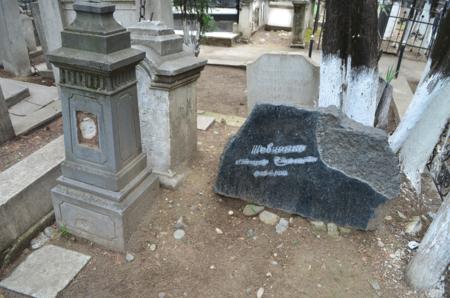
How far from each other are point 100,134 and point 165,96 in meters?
0.71

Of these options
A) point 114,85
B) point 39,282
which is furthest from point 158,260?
point 114,85

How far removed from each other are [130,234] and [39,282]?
0.69 metres

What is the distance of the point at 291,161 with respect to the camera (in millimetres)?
2859

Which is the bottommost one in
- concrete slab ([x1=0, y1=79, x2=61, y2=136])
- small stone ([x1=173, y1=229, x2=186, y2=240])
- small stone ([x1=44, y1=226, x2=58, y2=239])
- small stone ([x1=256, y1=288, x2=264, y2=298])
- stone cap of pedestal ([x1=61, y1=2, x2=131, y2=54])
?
small stone ([x1=44, y1=226, x2=58, y2=239])

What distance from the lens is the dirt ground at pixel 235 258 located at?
2486mm

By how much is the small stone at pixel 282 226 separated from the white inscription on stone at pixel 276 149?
59cm

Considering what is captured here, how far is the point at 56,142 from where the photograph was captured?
339 centimetres

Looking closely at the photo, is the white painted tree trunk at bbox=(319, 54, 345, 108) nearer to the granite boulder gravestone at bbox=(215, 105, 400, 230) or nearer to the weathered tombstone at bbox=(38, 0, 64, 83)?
the granite boulder gravestone at bbox=(215, 105, 400, 230)

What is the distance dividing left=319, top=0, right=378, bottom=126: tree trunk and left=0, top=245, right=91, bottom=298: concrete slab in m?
2.59

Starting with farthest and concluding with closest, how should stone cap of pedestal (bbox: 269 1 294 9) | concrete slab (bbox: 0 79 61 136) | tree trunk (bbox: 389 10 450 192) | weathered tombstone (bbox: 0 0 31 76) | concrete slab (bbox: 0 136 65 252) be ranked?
stone cap of pedestal (bbox: 269 1 294 9) < weathered tombstone (bbox: 0 0 31 76) < concrete slab (bbox: 0 79 61 136) < tree trunk (bbox: 389 10 450 192) < concrete slab (bbox: 0 136 65 252)

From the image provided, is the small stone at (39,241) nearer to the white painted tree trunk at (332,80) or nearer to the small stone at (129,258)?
the small stone at (129,258)

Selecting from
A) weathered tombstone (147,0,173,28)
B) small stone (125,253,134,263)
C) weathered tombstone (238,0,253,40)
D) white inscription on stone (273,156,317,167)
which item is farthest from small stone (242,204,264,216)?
weathered tombstone (238,0,253,40)

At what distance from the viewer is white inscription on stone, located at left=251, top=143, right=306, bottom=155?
Result: 9.22 feet

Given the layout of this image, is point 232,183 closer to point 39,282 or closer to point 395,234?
point 395,234
